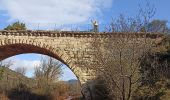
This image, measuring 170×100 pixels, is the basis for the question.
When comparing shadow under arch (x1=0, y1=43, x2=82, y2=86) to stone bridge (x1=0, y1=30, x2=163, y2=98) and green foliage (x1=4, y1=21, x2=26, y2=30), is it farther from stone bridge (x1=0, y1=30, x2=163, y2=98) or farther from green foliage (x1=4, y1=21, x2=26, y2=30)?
green foliage (x1=4, y1=21, x2=26, y2=30)

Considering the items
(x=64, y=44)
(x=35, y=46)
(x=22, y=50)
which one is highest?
(x=64, y=44)

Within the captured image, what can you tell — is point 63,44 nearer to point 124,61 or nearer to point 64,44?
point 64,44

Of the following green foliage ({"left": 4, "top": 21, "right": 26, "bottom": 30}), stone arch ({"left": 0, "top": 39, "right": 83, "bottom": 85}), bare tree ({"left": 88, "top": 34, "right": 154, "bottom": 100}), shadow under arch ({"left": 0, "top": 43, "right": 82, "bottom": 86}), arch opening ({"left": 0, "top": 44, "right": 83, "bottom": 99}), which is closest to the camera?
bare tree ({"left": 88, "top": 34, "right": 154, "bottom": 100})

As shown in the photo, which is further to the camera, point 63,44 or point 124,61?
point 63,44

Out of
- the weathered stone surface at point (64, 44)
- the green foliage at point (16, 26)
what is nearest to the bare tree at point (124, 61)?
the weathered stone surface at point (64, 44)

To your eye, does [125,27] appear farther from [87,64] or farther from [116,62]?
[87,64]

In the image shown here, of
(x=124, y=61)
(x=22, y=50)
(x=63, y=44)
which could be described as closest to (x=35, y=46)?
(x=63, y=44)

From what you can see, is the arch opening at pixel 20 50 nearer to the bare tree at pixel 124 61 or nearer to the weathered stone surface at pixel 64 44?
the weathered stone surface at pixel 64 44

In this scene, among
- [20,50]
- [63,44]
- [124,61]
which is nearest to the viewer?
[124,61]

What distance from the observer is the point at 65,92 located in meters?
44.8

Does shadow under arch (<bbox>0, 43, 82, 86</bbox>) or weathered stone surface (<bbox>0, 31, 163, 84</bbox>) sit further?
shadow under arch (<bbox>0, 43, 82, 86</bbox>)

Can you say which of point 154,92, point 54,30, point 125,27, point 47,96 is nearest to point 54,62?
point 47,96

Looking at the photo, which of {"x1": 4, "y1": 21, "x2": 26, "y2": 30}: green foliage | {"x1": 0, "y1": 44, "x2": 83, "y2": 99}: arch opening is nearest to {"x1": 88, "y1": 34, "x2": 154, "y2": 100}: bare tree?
{"x1": 0, "y1": 44, "x2": 83, "y2": 99}: arch opening

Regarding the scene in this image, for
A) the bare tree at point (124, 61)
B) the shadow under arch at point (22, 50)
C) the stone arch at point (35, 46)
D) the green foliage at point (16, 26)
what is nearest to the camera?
the bare tree at point (124, 61)
